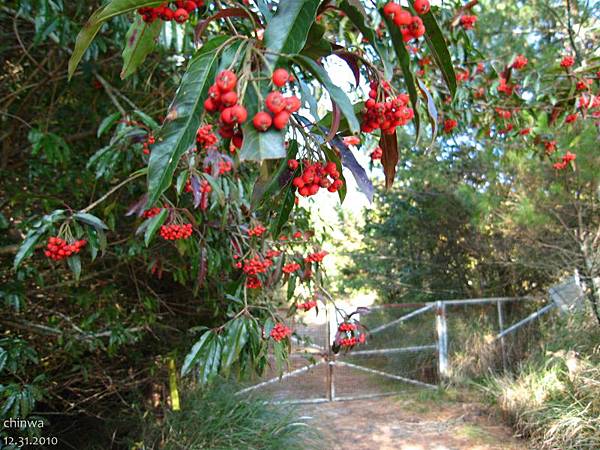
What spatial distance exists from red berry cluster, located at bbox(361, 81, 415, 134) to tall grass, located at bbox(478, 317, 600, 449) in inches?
139

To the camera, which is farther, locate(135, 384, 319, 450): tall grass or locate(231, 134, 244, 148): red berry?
locate(135, 384, 319, 450): tall grass

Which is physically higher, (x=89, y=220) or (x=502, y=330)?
(x=89, y=220)

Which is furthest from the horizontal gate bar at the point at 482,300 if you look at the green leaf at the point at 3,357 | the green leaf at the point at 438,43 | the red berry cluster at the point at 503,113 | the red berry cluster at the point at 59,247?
the green leaf at the point at 438,43

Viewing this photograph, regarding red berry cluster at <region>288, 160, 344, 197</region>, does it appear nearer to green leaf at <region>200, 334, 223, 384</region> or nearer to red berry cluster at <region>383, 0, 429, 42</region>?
red berry cluster at <region>383, 0, 429, 42</region>

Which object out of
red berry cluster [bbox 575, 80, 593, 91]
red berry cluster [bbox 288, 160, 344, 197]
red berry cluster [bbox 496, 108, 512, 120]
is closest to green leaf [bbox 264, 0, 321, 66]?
red berry cluster [bbox 288, 160, 344, 197]

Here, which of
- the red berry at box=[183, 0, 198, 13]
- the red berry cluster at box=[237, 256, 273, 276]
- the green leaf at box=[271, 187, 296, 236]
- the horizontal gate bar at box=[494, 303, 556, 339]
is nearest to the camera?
the red berry at box=[183, 0, 198, 13]

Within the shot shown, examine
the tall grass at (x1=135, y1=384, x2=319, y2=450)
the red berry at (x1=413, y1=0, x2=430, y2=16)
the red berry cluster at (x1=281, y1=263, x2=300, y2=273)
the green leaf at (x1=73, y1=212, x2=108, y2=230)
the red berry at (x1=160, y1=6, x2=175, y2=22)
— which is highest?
the red berry at (x1=160, y1=6, x2=175, y2=22)

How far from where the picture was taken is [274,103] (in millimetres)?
588

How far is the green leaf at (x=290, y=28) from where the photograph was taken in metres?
0.63

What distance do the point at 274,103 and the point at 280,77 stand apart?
0.11ft

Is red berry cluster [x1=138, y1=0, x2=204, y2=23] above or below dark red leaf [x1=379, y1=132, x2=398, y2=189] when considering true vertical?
above

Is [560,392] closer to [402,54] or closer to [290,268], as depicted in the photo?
[290,268]

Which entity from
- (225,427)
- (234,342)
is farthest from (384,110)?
(225,427)

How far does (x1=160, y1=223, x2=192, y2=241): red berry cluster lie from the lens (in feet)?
5.87
